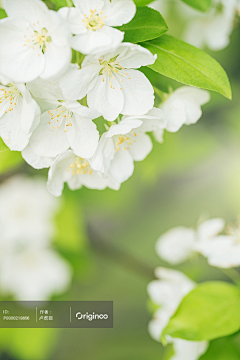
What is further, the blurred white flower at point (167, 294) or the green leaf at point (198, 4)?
the blurred white flower at point (167, 294)

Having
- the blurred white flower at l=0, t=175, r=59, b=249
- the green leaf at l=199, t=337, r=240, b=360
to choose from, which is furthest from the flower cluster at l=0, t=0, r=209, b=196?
the blurred white flower at l=0, t=175, r=59, b=249

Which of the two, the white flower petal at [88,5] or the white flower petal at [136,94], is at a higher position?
the white flower petal at [88,5]

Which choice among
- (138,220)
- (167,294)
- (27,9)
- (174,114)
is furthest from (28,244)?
(27,9)

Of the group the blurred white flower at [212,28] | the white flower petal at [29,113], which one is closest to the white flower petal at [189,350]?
the white flower petal at [29,113]

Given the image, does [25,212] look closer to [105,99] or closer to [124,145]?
[124,145]

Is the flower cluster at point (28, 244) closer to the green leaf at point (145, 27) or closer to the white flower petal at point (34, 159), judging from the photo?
the white flower petal at point (34, 159)

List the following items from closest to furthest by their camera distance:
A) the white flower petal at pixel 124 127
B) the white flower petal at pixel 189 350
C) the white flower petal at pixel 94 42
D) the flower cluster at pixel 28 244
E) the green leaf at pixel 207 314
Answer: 1. the white flower petal at pixel 94 42
2. the white flower petal at pixel 124 127
3. the green leaf at pixel 207 314
4. the white flower petal at pixel 189 350
5. the flower cluster at pixel 28 244

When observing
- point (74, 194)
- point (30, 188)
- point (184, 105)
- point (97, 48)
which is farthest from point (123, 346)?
point (97, 48)
